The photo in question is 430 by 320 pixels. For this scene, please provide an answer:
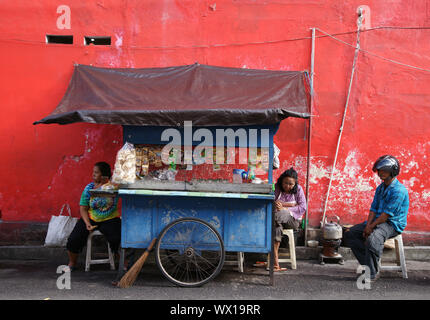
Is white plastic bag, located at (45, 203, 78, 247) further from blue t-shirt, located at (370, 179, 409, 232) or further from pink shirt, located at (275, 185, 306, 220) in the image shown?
blue t-shirt, located at (370, 179, 409, 232)

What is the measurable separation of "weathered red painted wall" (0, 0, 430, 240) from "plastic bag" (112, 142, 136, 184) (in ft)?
3.54

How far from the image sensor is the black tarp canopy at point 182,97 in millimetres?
4465

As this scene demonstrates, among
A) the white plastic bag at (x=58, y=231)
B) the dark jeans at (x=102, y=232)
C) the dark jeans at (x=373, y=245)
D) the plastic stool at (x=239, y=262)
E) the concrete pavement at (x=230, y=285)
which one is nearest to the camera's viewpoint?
the concrete pavement at (x=230, y=285)

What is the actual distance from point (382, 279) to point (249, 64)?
11.2 ft

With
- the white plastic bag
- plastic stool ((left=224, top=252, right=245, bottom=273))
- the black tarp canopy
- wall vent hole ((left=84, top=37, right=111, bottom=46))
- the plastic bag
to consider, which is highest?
wall vent hole ((left=84, top=37, right=111, bottom=46))

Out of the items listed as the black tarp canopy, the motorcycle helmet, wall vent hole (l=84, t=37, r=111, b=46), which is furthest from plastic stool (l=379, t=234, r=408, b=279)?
wall vent hole (l=84, t=37, r=111, b=46)

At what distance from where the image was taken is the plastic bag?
4582 millimetres

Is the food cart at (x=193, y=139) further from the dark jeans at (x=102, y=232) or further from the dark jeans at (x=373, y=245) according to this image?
the dark jeans at (x=373, y=245)

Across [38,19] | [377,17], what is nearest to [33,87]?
[38,19]

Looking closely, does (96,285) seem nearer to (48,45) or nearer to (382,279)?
A: (382,279)

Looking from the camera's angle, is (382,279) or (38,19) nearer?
(382,279)

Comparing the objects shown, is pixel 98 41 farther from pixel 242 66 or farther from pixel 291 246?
pixel 291 246

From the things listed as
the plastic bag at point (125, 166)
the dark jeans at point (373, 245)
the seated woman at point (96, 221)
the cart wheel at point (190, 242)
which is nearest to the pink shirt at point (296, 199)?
the dark jeans at point (373, 245)

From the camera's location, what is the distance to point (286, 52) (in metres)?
5.81
